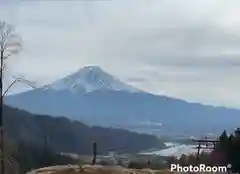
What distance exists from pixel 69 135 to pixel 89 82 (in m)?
1.15

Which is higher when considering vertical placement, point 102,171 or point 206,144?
point 206,144

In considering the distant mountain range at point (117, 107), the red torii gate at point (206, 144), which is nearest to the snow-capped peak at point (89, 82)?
the distant mountain range at point (117, 107)

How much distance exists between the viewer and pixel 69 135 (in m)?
7.36

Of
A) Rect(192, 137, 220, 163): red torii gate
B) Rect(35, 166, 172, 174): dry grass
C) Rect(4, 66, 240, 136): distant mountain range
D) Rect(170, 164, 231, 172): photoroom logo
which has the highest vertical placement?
Rect(4, 66, 240, 136): distant mountain range

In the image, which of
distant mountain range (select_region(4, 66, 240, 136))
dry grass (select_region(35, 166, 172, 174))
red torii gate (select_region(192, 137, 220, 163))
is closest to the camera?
dry grass (select_region(35, 166, 172, 174))

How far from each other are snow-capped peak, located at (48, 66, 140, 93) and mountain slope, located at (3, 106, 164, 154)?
2.07 ft

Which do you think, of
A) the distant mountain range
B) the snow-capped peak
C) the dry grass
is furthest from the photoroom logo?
the snow-capped peak

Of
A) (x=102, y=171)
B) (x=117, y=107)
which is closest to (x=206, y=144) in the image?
(x=102, y=171)

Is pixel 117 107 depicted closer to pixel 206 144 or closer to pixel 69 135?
pixel 69 135

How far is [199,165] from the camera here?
6457mm

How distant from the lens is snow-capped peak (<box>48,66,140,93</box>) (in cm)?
792

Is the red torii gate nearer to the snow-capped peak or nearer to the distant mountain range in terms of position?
the distant mountain range

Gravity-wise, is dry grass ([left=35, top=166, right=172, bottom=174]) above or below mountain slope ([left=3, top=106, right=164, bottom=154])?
below

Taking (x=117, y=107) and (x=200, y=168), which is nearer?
(x=200, y=168)
